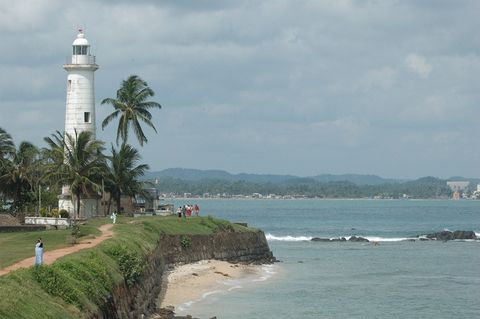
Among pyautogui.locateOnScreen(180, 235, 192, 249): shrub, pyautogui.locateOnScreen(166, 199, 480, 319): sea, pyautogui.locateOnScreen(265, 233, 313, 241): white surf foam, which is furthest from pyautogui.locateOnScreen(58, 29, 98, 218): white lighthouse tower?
pyautogui.locateOnScreen(265, 233, 313, 241): white surf foam

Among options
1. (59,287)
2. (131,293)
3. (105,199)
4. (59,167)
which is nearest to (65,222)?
(59,167)

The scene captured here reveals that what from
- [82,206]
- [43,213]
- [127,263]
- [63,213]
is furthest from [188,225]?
[127,263]

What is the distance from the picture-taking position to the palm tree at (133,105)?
66250 mm

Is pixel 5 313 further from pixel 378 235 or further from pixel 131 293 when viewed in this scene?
pixel 378 235

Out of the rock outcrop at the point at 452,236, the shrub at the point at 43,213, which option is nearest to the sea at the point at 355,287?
the shrub at the point at 43,213

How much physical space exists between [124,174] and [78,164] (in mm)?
6133

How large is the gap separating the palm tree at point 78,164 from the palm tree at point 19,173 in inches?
269

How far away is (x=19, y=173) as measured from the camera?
208 feet

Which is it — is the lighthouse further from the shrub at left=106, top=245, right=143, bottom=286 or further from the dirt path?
the shrub at left=106, top=245, right=143, bottom=286

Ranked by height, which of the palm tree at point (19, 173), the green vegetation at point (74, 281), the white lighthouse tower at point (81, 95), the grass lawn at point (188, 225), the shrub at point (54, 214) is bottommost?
the green vegetation at point (74, 281)

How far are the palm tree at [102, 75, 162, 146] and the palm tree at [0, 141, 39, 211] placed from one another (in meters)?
5.85

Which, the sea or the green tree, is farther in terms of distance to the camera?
the green tree

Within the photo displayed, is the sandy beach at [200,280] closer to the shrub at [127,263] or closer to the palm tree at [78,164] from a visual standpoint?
the shrub at [127,263]

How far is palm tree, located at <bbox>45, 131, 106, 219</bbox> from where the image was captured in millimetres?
55000
